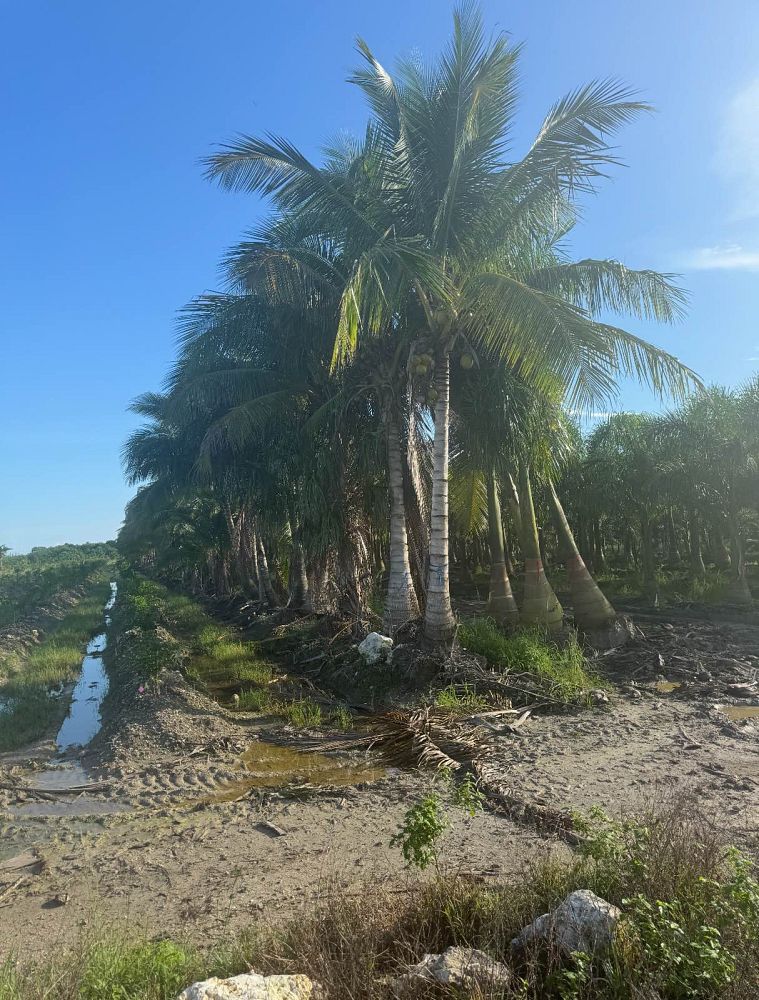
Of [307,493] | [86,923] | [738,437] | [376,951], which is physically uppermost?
[738,437]

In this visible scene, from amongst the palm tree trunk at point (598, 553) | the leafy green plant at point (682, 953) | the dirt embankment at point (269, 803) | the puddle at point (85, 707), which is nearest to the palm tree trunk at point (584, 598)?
the dirt embankment at point (269, 803)

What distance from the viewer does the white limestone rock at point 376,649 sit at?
11.1 metres

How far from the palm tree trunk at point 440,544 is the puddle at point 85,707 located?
5.79 metres

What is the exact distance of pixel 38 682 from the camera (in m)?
13.7

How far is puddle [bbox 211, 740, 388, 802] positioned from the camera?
6711 millimetres

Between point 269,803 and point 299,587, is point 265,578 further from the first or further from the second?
point 269,803

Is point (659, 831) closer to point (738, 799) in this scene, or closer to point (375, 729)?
point (738, 799)

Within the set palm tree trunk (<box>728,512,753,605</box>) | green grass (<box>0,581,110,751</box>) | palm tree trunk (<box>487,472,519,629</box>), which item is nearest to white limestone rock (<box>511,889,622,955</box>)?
green grass (<box>0,581,110,751</box>)

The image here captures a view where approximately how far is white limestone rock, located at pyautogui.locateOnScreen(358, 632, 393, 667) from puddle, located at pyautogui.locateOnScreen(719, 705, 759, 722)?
5.27m

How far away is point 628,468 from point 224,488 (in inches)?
578

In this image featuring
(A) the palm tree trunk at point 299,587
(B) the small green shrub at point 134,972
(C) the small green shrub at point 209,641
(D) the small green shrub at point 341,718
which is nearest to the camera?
(B) the small green shrub at point 134,972

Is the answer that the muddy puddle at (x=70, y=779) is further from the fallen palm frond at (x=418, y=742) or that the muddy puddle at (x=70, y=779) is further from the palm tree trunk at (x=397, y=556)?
the palm tree trunk at (x=397, y=556)

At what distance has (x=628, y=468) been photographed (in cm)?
2289

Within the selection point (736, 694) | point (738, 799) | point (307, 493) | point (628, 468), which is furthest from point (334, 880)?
point (628, 468)
